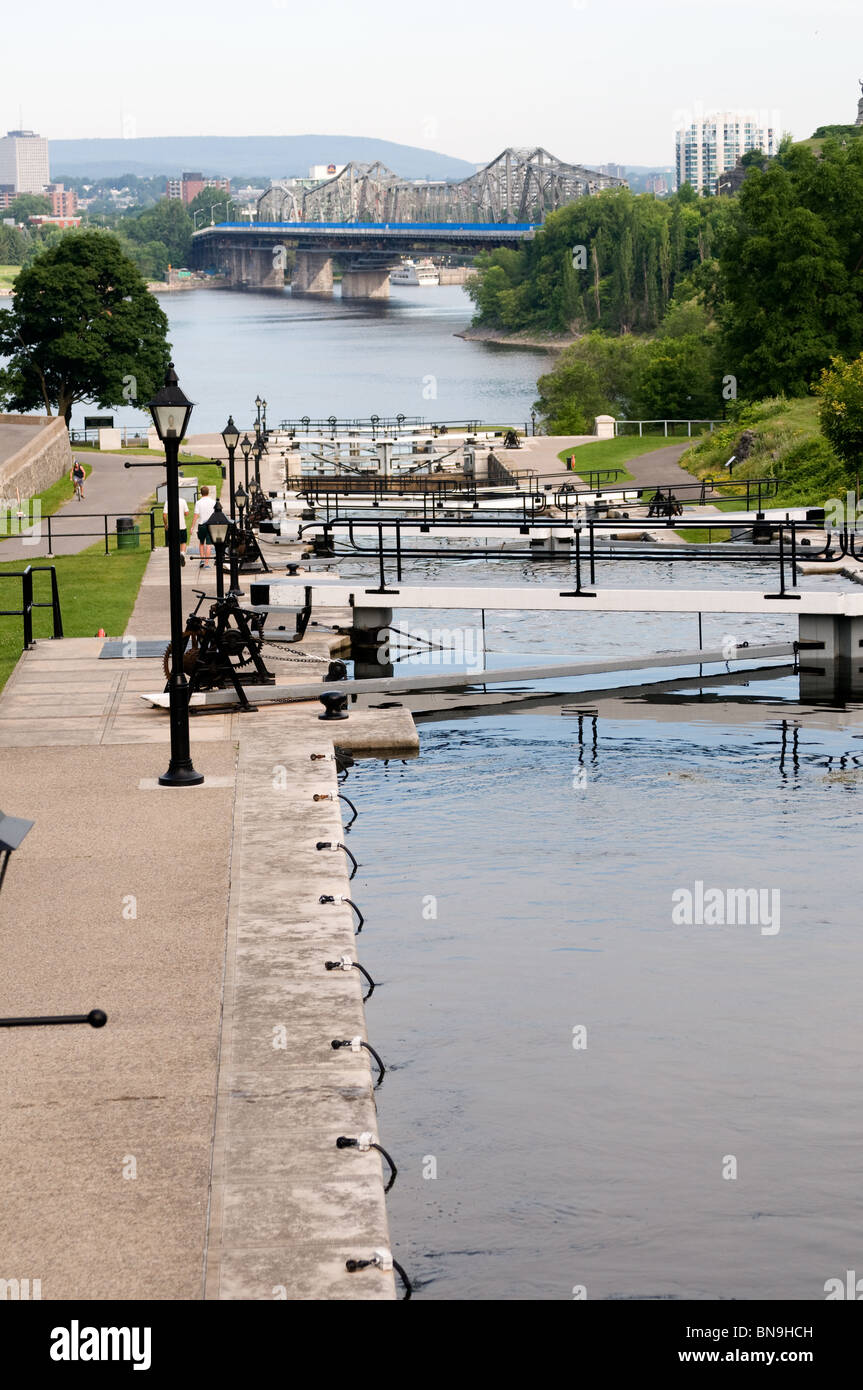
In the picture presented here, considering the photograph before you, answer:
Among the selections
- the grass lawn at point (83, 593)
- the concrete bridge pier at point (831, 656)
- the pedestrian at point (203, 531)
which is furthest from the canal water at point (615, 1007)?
the grass lawn at point (83, 593)

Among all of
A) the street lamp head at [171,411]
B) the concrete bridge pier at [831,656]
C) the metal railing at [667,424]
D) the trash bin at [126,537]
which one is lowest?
the concrete bridge pier at [831,656]

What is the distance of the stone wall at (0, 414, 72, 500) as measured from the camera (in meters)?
48.0

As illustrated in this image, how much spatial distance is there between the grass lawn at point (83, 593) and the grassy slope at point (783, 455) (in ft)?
55.0

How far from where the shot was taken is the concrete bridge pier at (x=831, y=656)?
25.0 meters

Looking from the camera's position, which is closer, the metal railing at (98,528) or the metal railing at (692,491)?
the metal railing at (98,528)

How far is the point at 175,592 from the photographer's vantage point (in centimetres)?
1745

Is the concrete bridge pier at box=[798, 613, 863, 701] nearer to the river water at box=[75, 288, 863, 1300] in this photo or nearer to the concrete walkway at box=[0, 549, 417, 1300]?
the river water at box=[75, 288, 863, 1300]

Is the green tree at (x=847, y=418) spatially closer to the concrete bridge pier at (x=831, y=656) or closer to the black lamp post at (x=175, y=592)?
the concrete bridge pier at (x=831, y=656)

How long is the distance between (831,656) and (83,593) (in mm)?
13175

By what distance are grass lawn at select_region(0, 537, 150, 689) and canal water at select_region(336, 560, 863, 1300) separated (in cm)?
677

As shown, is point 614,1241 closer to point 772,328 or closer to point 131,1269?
point 131,1269

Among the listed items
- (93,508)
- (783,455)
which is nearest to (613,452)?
(783,455)

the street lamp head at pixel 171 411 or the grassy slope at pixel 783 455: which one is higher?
the street lamp head at pixel 171 411
